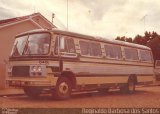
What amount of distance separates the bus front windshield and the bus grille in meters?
0.60

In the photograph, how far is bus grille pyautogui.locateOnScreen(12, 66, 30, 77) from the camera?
47.4ft

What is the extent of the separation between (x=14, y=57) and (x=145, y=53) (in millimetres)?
10740

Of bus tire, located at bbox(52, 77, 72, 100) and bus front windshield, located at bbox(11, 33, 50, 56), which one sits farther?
bus tire, located at bbox(52, 77, 72, 100)

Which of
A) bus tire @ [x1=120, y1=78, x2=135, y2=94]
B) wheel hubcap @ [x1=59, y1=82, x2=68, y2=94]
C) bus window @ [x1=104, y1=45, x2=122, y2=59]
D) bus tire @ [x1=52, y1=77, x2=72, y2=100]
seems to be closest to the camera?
bus tire @ [x1=52, y1=77, x2=72, y2=100]

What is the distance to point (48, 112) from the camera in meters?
9.84

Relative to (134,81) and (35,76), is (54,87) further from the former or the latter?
(134,81)

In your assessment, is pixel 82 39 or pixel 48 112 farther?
pixel 82 39

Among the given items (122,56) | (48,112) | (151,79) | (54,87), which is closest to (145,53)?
(151,79)

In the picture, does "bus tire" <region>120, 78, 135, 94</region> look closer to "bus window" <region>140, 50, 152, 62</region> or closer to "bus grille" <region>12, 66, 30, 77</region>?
"bus window" <region>140, 50, 152, 62</region>

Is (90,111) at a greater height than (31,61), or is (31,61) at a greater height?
(31,61)

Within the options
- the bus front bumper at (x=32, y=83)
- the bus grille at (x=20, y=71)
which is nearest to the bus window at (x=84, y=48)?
the bus front bumper at (x=32, y=83)

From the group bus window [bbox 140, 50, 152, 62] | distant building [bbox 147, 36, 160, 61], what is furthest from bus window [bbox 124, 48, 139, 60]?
distant building [bbox 147, 36, 160, 61]

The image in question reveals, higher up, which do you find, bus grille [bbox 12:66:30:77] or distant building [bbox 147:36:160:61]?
distant building [bbox 147:36:160:61]

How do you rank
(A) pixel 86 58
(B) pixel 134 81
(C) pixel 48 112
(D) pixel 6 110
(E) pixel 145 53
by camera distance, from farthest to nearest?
1. (E) pixel 145 53
2. (B) pixel 134 81
3. (A) pixel 86 58
4. (C) pixel 48 112
5. (D) pixel 6 110
